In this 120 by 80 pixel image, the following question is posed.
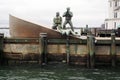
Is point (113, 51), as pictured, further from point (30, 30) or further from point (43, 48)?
point (30, 30)

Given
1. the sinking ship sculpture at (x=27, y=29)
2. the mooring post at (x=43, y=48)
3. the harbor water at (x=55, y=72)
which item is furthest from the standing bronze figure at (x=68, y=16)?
the harbor water at (x=55, y=72)

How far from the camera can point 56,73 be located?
21.1 metres

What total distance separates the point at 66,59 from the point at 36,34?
3.76 meters

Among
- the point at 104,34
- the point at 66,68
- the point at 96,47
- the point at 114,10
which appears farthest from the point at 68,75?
the point at 114,10

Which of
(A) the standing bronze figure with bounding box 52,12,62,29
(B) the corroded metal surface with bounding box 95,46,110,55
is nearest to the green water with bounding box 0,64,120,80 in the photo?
(B) the corroded metal surface with bounding box 95,46,110,55

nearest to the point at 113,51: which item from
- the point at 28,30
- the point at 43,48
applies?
the point at 43,48

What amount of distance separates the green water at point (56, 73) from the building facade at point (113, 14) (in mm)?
43760

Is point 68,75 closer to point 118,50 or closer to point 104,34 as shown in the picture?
point 118,50

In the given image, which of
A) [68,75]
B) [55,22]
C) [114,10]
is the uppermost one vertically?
[114,10]

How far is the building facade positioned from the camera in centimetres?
6612

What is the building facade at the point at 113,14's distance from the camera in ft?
217

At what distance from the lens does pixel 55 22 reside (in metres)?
27.8

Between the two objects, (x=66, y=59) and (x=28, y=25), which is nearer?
(x=66, y=59)

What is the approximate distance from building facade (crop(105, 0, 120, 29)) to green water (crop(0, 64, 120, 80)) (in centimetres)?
4376
